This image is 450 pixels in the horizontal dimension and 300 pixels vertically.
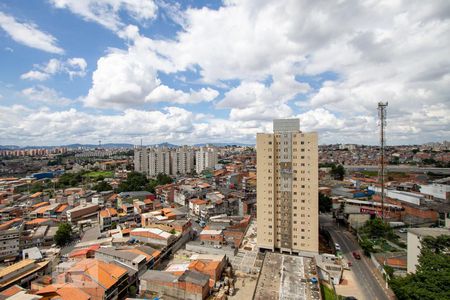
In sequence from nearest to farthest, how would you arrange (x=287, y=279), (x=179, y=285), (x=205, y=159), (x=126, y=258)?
(x=179, y=285)
(x=287, y=279)
(x=126, y=258)
(x=205, y=159)

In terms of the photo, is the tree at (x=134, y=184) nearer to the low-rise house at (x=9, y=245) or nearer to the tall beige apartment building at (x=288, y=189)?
the low-rise house at (x=9, y=245)

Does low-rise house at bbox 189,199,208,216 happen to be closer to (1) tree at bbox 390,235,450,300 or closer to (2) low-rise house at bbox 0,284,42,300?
(2) low-rise house at bbox 0,284,42,300

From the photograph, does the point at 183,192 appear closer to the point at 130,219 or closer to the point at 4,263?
the point at 130,219

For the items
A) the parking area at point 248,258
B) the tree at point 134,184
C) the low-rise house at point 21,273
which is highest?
the tree at point 134,184

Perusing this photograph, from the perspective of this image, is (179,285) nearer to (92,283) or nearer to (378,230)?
(92,283)

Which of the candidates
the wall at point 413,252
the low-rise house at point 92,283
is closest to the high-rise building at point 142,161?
the low-rise house at point 92,283

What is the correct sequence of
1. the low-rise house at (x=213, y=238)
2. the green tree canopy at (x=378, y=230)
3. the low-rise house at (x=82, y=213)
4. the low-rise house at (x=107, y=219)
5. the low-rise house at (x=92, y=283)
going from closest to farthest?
1. the low-rise house at (x=92, y=283)
2. the low-rise house at (x=213, y=238)
3. the green tree canopy at (x=378, y=230)
4. the low-rise house at (x=107, y=219)
5. the low-rise house at (x=82, y=213)

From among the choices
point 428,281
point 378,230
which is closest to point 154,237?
point 428,281

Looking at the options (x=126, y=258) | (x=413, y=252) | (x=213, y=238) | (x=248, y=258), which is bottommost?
(x=248, y=258)
